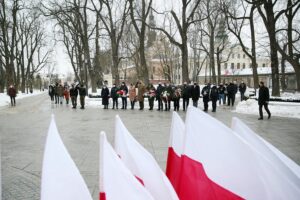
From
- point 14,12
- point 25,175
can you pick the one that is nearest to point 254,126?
point 25,175

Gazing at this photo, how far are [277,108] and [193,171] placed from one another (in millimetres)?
18097

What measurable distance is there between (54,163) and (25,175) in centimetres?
509

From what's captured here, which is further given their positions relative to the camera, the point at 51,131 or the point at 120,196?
the point at 51,131

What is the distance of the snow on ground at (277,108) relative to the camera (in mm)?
17562

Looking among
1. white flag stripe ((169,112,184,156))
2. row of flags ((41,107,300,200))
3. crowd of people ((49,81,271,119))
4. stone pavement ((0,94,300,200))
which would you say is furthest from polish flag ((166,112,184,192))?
crowd of people ((49,81,271,119))

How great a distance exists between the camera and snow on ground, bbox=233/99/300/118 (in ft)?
57.6

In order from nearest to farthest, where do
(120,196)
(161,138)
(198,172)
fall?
(120,196) → (198,172) → (161,138)

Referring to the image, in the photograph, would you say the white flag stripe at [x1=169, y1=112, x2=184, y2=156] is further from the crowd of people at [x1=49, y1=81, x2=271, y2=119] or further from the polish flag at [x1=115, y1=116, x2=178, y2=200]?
the crowd of people at [x1=49, y1=81, x2=271, y2=119]

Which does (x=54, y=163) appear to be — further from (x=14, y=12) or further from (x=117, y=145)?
(x=14, y=12)

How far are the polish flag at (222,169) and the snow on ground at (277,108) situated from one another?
54.2 feet

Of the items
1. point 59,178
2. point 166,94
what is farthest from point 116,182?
point 166,94

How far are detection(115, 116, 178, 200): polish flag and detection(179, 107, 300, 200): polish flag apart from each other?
210 mm

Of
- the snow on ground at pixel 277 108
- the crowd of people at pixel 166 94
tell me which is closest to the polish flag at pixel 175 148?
the crowd of people at pixel 166 94

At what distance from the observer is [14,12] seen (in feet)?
124
